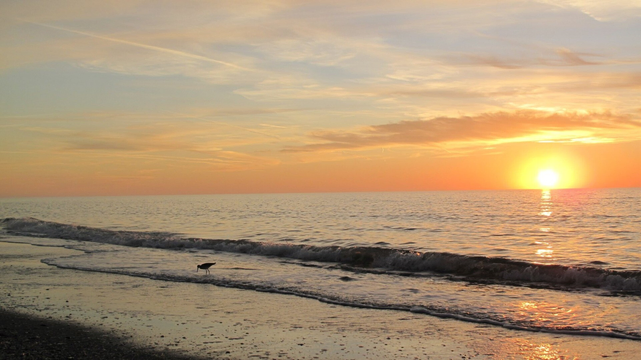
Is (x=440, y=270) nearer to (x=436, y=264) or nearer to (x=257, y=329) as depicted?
(x=436, y=264)

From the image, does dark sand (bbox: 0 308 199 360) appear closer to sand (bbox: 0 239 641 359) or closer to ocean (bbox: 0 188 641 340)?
sand (bbox: 0 239 641 359)

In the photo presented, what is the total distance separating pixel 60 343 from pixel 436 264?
56.0 feet

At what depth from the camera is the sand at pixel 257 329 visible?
391 inches

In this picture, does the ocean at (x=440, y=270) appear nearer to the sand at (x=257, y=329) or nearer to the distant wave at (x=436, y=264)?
the distant wave at (x=436, y=264)

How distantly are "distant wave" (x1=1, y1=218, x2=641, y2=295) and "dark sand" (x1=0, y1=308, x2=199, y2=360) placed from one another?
1387cm

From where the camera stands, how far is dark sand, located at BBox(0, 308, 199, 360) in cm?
959

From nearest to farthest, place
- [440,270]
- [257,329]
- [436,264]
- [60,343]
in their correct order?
[60,343] → [257,329] → [440,270] → [436,264]

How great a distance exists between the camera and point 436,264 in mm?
23750

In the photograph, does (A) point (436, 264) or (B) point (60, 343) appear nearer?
(B) point (60, 343)

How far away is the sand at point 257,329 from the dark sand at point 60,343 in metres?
0.06

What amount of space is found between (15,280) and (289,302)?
1082 cm

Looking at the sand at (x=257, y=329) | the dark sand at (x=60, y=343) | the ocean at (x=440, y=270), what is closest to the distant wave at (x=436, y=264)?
the ocean at (x=440, y=270)

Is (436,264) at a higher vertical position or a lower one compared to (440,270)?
higher

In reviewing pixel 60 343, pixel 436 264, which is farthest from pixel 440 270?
pixel 60 343
